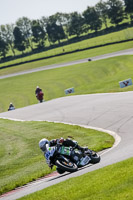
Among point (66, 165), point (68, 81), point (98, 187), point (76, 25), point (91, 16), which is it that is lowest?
point (68, 81)

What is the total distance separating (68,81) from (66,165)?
4003 cm

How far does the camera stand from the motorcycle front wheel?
12.2m

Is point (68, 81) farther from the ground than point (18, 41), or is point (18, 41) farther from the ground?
point (18, 41)

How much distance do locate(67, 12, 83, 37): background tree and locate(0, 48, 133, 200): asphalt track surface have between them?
111 m

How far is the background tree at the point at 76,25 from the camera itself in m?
141

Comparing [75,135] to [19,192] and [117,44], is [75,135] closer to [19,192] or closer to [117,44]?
[19,192]

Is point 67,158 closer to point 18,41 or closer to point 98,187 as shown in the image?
point 98,187

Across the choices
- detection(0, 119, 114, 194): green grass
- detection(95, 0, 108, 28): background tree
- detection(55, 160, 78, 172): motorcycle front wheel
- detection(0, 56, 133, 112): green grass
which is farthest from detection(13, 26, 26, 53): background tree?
detection(55, 160, 78, 172): motorcycle front wheel

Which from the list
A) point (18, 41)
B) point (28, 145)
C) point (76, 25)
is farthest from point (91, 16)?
point (28, 145)

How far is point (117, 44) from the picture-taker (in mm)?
82938

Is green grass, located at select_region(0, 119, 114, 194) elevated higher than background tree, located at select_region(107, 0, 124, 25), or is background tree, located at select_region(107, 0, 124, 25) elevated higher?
background tree, located at select_region(107, 0, 124, 25)

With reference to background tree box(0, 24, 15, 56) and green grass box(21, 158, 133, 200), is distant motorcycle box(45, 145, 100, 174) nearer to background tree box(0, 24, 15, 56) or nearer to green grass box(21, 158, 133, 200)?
green grass box(21, 158, 133, 200)

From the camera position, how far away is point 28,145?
739 inches

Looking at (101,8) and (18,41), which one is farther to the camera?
(101,8)
